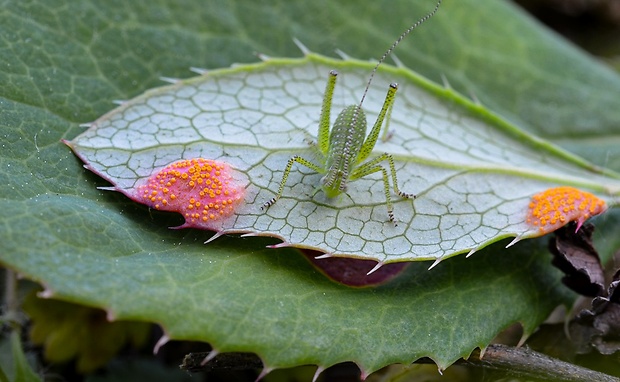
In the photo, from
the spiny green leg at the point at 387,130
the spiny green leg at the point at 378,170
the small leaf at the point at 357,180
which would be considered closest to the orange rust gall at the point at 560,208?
the small leaf at the point at 357,180

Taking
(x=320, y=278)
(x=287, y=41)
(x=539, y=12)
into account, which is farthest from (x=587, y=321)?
(x=539, y=12)

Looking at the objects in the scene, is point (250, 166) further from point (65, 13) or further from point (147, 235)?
point (65, 13)

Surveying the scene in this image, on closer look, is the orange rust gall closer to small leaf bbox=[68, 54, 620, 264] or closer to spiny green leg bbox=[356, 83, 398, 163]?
small leaf bbox=[68, 54, 620, 264]

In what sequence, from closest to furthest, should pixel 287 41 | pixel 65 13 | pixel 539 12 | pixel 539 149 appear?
pixel 65 13
pixel 539 149
pixel 287 41
pixel 539 12

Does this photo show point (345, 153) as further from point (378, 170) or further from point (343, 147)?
point (378, 170)

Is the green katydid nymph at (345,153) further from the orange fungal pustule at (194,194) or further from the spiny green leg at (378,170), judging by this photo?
the orange fungal pustule at (194,194)

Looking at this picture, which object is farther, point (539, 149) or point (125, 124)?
point (539, 149)
